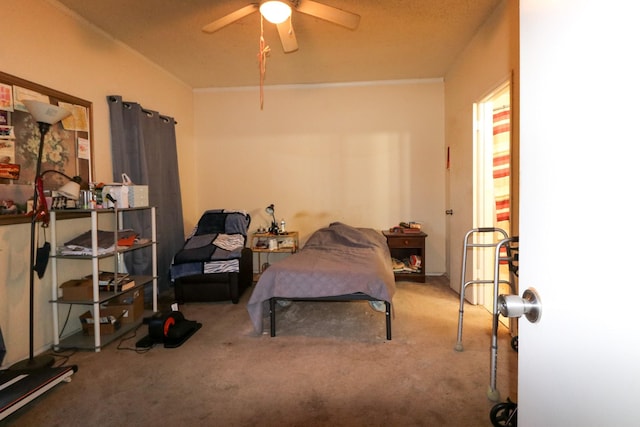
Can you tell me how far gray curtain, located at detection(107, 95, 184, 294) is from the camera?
323cm

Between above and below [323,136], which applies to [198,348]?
below

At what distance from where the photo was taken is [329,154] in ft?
15.5

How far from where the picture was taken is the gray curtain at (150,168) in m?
3.23

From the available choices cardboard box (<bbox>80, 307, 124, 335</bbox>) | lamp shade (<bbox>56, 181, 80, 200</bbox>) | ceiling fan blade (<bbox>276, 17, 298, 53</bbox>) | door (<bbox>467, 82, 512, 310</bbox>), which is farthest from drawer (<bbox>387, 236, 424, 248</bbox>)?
lamp shade (<bbox>56, 181, 80, 200</bbox>)

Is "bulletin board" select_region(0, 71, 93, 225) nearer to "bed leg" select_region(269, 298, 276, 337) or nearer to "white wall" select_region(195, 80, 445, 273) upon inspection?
"bed leg" select_region(269, 298, 276, 337)

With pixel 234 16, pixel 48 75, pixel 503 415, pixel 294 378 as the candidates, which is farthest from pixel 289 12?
pixel 503 415

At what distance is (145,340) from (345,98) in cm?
377

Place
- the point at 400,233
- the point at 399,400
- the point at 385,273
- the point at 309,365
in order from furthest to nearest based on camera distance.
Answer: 1. the point at 400,233
2. the point at 385,273
3. the point at 309,365
4. the point at 399,400

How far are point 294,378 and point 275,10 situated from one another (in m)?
2.39

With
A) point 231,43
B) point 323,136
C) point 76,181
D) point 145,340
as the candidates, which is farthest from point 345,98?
point 145,340

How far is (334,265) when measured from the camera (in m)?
2.88

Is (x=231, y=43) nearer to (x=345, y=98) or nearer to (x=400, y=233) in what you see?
(x=345, y=98)

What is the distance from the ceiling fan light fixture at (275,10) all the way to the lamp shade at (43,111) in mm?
1505

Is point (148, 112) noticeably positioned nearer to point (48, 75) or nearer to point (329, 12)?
point (48, 75)
